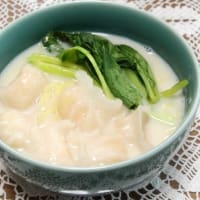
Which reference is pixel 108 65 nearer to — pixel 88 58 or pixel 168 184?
pixel 88 58

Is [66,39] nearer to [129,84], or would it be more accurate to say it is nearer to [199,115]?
[129,84]

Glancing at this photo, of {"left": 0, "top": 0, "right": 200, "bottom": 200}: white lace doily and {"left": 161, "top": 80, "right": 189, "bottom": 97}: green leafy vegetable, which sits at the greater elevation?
{"left": 161, "top": 80, "right": 189, "bottom": 97}: green leafy vegetable

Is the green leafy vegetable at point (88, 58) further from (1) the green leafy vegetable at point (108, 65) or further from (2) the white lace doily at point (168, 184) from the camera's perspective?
(2) the white lace doily at point (168, 184)

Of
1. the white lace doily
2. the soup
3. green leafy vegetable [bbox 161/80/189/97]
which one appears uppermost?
green leafy vegetable [bbox 161/80/189/97]

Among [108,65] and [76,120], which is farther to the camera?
[108,65]

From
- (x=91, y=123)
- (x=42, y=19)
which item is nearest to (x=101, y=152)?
(x=91, y=123)

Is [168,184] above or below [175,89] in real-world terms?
below

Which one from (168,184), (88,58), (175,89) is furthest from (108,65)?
(168,184)

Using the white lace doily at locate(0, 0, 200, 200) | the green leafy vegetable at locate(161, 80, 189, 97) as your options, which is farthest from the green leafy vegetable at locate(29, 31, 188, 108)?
the white lace doily at locate(0, 0, 200, 200)

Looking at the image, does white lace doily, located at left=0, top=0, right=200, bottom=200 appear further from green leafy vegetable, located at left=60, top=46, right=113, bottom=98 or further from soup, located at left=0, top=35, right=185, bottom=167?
green leafy vegetable, located at left=60, top=46, right=113, bottom=98
